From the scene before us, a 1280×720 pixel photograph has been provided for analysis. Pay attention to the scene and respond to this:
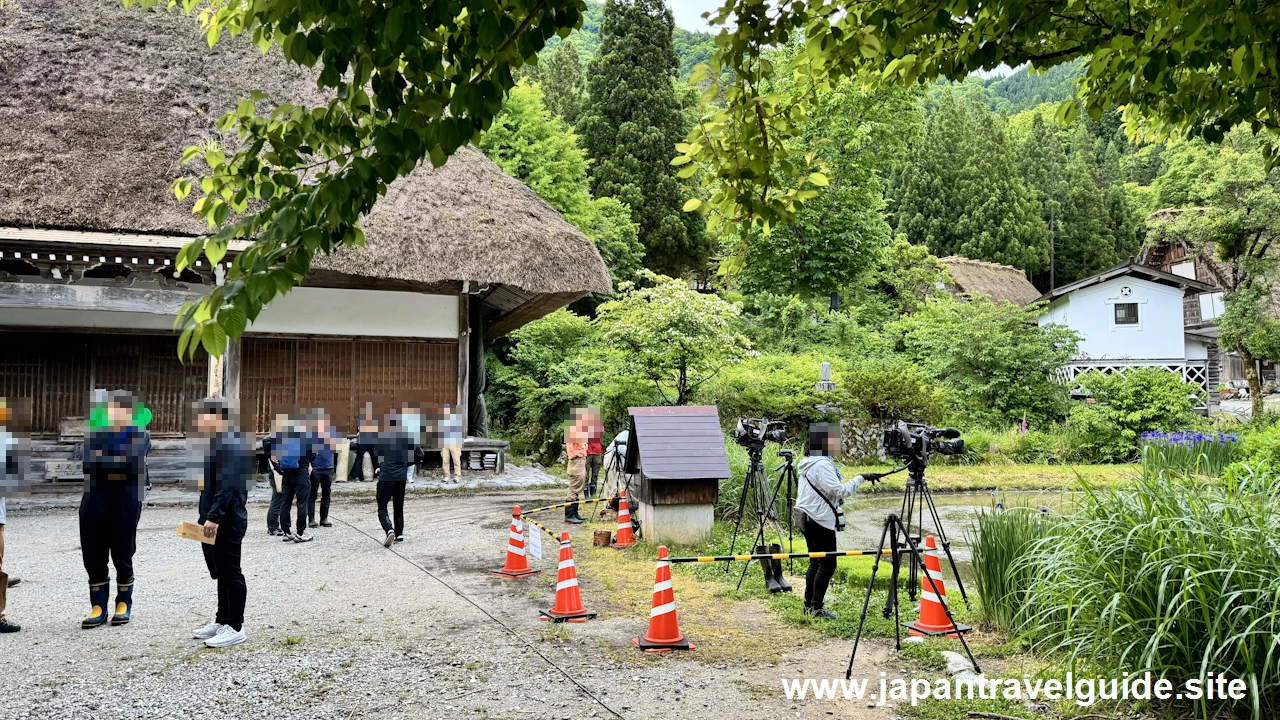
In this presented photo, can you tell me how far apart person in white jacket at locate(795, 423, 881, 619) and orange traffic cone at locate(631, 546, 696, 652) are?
113 cm

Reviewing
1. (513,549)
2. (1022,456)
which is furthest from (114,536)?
(1022,456)

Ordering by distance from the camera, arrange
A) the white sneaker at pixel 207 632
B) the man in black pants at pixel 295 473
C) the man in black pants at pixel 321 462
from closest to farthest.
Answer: the white sneaker at pixel 207 632
the man in black pants at pixel 295 473
the man in black pants at pixel 321 462

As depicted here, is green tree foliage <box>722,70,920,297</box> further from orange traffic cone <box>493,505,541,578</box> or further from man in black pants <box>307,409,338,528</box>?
orange traffic cone <box>493,505,541,578</box>

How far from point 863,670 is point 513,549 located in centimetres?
347

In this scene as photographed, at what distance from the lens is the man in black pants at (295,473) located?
8.50 metres

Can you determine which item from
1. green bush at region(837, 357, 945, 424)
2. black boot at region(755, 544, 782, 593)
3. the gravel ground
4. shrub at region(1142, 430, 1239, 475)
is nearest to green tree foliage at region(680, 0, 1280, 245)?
the gravel ground

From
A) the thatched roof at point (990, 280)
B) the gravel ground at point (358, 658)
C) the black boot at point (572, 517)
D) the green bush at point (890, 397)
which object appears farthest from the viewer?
the thatched roof at point (990, 280)

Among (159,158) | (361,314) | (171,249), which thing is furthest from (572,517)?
(159,158)

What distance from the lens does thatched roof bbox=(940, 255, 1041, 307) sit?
32.6 metres

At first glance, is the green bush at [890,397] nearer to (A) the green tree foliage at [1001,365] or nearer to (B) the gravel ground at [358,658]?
(A) the green tree foliage at [1001,365]

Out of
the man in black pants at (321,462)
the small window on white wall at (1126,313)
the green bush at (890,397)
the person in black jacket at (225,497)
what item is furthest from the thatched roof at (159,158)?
the small window on white wall at (1126,313)

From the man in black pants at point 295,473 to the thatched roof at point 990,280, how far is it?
27353 millimetres

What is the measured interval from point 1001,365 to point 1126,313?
13167 mm

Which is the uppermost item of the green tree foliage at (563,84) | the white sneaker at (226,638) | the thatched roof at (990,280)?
the green tree foliage at (563,84)
